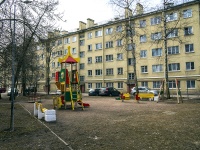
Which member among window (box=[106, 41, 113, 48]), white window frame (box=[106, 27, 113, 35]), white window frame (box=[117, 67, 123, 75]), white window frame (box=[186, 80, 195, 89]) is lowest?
white window frame (box=[186, 80, 195, 89])

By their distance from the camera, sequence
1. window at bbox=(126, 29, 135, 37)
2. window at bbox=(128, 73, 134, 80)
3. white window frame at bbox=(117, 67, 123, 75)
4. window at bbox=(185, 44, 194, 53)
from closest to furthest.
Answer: window at bbox=(126, 29, 135, 37) → window at bbox=(185, 44, 194, 53) → window at bbox=(128, 73, 134, 80) → white window frame at bbox=(117, 67, 123, 75)

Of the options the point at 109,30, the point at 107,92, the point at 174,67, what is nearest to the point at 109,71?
the point at 109,30

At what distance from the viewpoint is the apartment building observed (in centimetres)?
3184

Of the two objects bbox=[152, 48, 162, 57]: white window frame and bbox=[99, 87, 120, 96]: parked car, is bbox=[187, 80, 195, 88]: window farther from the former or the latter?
bbox=[99, 87, 120, 96]: parked car

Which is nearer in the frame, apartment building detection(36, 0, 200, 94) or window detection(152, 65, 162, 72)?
apartment building detection(36, 0, 200, 94)

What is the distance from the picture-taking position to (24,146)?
6047mm

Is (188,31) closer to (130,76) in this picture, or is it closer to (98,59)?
(130,76)

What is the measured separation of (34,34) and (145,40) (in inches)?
1260

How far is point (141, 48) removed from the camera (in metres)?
41.0

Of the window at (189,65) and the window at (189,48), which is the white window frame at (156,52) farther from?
the window at (189,65)

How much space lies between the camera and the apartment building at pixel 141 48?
31.8m

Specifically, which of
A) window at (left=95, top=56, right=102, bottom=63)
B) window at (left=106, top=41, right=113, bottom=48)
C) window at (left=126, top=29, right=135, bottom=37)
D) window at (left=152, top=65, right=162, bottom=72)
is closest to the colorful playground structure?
window at (left=126, top=29, right=135, bottom=37)

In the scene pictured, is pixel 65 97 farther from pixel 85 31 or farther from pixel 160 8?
pixel 85 31

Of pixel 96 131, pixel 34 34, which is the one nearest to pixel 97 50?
pixel 34 34
